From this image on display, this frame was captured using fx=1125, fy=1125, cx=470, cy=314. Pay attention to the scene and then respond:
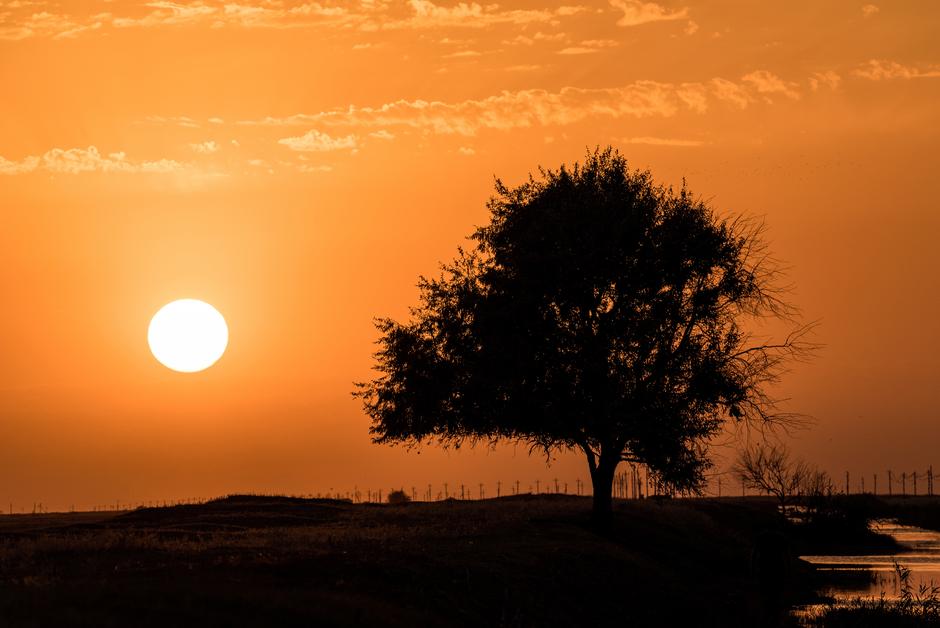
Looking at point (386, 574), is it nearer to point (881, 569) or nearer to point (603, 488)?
point (603, 488)

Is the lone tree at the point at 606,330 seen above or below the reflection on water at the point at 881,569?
above

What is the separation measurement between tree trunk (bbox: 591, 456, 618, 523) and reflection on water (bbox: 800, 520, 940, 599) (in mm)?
10948

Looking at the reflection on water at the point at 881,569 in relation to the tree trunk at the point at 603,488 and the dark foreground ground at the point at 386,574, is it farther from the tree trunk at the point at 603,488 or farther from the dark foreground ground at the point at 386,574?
the tree trunk at the point at 603,488

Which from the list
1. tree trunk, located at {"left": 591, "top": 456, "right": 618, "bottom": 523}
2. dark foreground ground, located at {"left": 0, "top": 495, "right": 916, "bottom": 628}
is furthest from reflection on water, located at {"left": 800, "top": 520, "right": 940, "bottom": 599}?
tree trunk, located at {"left": 591, "top": 456, "right": 618, "bottom": 523}

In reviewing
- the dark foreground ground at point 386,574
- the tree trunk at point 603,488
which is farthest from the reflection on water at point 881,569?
the tree trunk at point 603,488

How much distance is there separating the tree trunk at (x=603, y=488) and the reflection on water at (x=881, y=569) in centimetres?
1095

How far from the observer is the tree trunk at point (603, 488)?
2174 inches

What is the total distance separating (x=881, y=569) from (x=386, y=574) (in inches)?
1732

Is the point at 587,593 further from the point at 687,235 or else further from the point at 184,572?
the point at 687,235

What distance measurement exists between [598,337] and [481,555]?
16.6 metres

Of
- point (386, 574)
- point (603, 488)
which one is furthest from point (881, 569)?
point (386, 574)

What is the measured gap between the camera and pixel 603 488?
5572cm

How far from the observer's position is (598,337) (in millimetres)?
53531

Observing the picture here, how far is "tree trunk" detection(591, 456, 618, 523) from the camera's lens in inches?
2174
